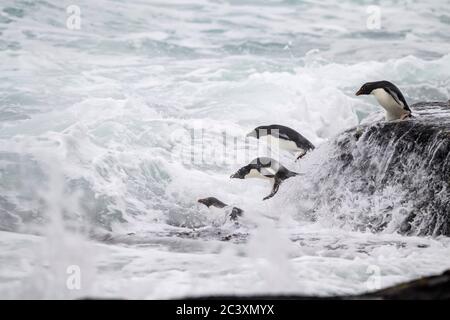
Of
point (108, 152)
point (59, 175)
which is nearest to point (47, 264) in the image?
point (59, 175)

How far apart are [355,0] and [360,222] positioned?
24.5 ft

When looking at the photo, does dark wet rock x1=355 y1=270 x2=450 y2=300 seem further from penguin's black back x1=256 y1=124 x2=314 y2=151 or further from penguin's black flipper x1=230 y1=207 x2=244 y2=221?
penguin's black back x1=256 y1=124 x2=314 y2=151

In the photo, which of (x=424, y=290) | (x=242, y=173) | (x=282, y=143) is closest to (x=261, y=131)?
(x=282, y=143)

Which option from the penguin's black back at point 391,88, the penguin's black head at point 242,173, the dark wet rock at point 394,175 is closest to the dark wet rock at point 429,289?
the dark wet rock at point 394,175

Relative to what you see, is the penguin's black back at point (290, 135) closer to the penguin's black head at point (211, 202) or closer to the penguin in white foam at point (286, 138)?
the penguin in white foam at point (286, 138)

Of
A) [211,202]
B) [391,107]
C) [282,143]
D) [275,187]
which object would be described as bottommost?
[211,202]

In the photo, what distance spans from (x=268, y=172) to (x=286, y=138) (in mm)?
592

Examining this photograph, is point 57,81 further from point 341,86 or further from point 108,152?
point 341,86

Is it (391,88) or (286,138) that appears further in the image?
(286,138)

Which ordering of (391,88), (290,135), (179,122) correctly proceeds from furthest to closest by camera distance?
(179,122) < (290,135) < (391,88)

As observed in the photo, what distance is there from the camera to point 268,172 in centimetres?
635

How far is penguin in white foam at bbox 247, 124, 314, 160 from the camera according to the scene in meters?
6.63

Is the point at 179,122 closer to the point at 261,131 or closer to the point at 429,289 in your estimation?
the point at 261,131

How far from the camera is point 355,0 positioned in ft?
39.3
